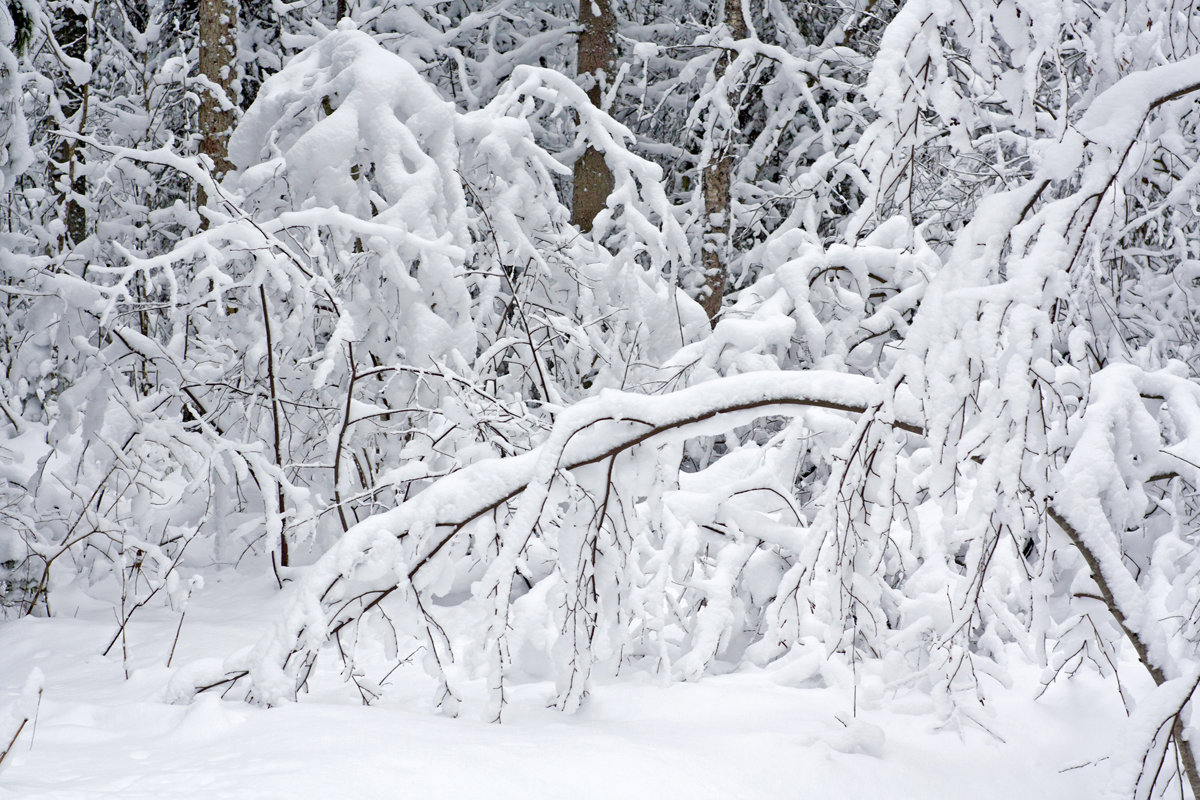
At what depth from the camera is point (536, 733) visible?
115 inches

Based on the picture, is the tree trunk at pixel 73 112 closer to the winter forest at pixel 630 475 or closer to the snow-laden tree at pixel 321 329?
the winter forest at pixel 630 475

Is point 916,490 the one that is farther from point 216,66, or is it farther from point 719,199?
point 216,66

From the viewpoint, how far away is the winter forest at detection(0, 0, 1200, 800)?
2.29m

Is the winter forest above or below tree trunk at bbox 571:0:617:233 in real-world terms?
below

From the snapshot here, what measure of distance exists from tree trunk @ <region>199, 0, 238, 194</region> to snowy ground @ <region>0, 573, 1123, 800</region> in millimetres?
4101

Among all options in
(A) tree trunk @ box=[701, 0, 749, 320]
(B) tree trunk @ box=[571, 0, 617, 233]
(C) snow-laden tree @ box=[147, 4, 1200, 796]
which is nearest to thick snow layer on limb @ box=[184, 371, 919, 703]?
(C) snow-laden tree @ box=[147, 4, 1200, 796]

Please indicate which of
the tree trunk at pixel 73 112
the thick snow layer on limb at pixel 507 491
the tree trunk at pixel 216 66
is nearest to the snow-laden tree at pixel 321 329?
the thick snow layer on limb at pixel 507 491

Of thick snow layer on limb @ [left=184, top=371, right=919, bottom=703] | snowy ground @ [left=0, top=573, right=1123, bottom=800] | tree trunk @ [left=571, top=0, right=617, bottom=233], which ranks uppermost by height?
tree trunk @ [left=571, top=0, right=617, bottom=233]

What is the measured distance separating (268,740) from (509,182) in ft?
13.3

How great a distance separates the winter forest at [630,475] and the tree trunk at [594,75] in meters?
1.88

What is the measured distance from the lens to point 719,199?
27.3ft

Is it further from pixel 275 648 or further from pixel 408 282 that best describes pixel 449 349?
pixel 275 648

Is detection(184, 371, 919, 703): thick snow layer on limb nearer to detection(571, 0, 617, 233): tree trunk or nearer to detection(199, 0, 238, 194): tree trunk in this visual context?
detection(199, 0, 238, 194): tree trunk

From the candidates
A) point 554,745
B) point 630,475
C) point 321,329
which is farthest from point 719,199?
point 554,745
